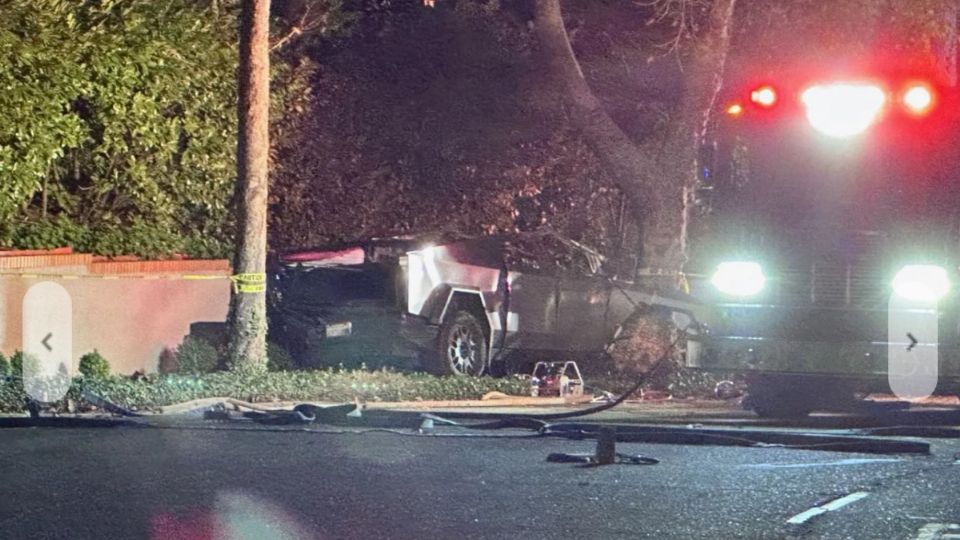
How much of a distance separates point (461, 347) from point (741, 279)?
5072 mm

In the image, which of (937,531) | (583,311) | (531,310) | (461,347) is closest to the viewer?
(937,531)

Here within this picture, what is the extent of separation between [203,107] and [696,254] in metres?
6.66

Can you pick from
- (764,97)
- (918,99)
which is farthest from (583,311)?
(918,99)

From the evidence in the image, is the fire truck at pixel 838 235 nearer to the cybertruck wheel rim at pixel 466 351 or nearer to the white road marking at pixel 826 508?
the white road marking at pixel 826 508

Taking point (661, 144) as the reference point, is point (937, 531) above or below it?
below

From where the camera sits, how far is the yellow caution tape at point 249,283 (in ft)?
53.9

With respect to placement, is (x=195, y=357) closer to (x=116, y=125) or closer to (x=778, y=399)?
(x=116, y=125)

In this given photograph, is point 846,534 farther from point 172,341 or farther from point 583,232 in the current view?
point 583,232

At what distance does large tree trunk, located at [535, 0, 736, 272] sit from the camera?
2005 centimetres

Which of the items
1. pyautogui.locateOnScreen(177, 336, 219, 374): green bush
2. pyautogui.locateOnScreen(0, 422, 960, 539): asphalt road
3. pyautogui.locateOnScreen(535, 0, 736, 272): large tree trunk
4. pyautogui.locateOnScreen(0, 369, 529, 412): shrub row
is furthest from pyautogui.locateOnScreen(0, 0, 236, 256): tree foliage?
pyautogui.locateOnScreen(0, 422, 960, 539): asphalt road

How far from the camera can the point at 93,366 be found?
1562 centimetres

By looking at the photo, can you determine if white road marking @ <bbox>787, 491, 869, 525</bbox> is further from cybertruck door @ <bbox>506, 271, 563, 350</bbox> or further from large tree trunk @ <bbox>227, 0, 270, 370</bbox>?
cybertruck door @ <bbox>506, 271, 563, 350</bbox>

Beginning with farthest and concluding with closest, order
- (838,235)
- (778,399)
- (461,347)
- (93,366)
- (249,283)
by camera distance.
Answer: (461,347), (249,283), (93,366), (778,399), (838,235)

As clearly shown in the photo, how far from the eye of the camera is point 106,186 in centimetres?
1834
